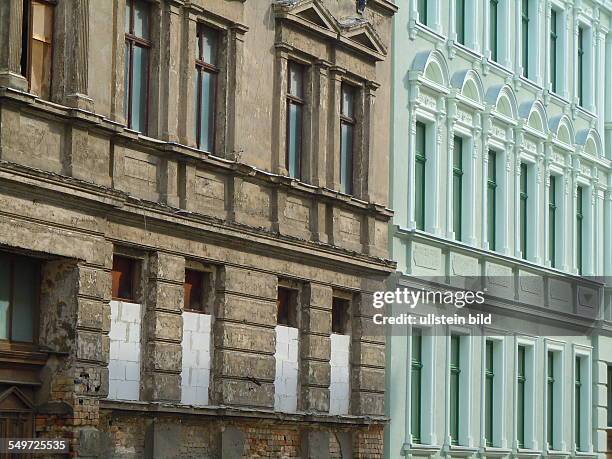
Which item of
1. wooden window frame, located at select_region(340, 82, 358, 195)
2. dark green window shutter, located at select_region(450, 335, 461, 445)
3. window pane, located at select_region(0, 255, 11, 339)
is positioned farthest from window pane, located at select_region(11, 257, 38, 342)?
dark green window shutter, located at select_region(450, 335, 461, 445)

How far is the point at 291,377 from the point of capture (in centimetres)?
2978

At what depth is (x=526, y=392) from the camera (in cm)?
3953

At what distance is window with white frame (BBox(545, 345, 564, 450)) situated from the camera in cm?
4091

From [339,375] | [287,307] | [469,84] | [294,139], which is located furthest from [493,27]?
[287,307]

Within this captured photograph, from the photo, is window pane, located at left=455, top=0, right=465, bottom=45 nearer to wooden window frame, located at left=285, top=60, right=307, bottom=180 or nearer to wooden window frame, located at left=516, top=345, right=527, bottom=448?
wooden window frame, located at left=516, top=345, right=527, bottom=448

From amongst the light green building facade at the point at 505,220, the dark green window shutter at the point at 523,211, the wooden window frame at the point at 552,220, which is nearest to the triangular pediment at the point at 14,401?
the light green building facade at the point at 505,220

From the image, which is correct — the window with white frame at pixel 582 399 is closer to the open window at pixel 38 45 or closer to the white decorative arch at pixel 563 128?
the white decorative arch at pixel 563 128

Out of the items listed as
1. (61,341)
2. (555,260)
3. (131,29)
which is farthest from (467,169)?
(61,341)

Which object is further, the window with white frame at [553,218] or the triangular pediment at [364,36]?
the window with white frame at [553,218]

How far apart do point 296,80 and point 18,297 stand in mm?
8265

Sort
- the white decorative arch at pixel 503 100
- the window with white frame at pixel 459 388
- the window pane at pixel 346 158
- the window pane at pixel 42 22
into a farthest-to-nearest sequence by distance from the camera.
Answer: the white decorative arch at pixel 503 100, the window with white frame at pixel 459 388, the window pane at pixel 346 158, the window pane at pixel 42 22

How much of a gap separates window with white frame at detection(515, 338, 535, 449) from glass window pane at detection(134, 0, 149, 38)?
50.6ft

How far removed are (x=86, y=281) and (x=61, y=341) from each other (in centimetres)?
85

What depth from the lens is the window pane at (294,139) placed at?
3018 centimetres
